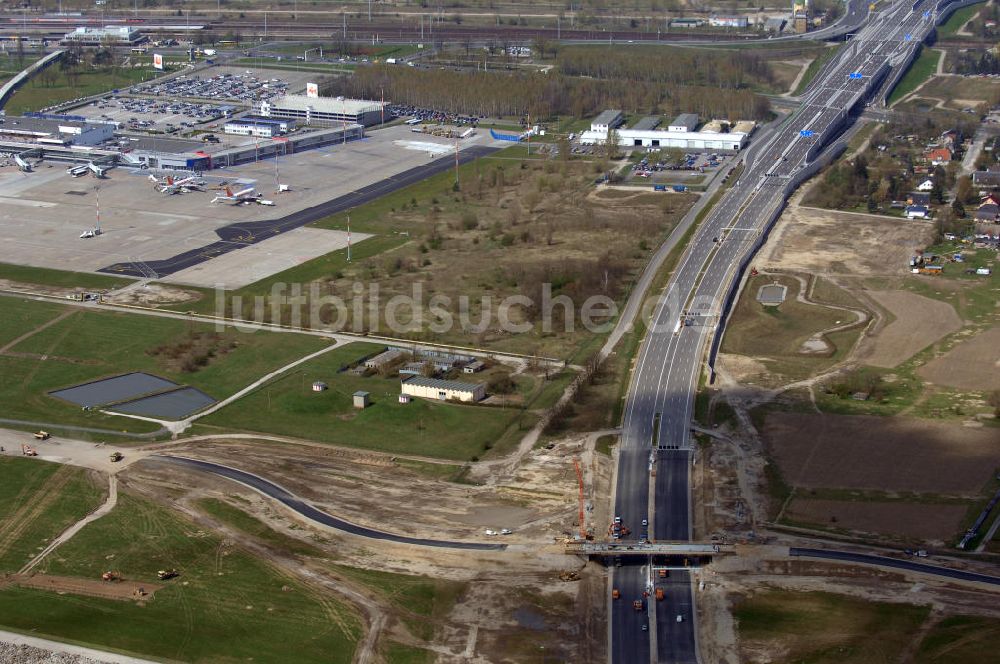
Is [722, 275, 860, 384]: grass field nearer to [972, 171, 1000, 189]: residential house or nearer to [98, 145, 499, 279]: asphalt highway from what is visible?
[972, 171, 1000, 189]: residential house

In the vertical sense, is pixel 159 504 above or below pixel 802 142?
below

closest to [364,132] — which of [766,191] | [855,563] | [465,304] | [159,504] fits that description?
[766,191]

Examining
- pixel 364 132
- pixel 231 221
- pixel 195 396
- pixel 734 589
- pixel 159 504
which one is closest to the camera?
pixel 734 589

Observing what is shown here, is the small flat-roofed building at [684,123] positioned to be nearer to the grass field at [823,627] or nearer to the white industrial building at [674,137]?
the white industrial building at [674,137]

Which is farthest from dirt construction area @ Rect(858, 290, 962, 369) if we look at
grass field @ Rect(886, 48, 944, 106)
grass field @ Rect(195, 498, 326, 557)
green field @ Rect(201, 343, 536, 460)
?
grass field @ Rect(886, 48, 944, 106)

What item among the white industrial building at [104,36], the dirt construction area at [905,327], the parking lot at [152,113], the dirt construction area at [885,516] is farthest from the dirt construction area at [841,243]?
the white industrial building at [104,36]

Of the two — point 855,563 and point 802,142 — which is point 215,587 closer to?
point 855,563

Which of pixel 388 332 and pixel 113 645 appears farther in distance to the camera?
pixel 388 332
